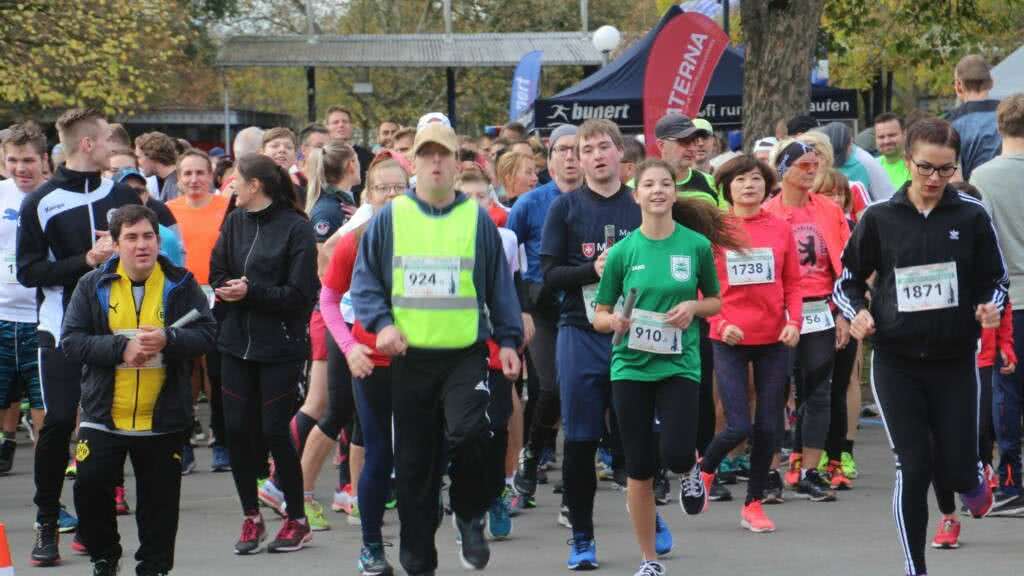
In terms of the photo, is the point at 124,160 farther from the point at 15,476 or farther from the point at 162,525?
the point at 162,525

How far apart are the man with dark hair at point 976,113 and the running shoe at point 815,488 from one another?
240 cm

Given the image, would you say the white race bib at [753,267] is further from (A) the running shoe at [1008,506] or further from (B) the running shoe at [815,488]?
(A) the running shoe at [1008,506]

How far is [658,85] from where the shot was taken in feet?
48.8

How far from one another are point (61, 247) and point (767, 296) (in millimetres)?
3667

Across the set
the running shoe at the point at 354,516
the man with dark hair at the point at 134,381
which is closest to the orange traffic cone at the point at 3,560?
the man with dark hair at the point at 134,381

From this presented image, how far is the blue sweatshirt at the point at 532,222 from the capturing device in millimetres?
9227

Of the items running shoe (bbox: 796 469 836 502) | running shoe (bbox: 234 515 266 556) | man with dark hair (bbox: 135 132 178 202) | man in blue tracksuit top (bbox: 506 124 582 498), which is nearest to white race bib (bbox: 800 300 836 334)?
running shoe (bbox: 796 469 836 502)

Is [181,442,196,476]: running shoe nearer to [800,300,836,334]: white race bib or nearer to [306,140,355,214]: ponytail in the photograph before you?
[306,140,355,214]: ponytail

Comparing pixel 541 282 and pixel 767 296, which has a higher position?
pixel 541 282

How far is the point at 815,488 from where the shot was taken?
9914mm

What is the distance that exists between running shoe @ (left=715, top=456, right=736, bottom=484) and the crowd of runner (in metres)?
0.03

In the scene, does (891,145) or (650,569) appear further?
(891,145)

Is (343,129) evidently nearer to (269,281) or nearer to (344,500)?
(344,500)

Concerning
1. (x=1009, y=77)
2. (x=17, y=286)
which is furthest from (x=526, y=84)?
(x=17, y=286)
